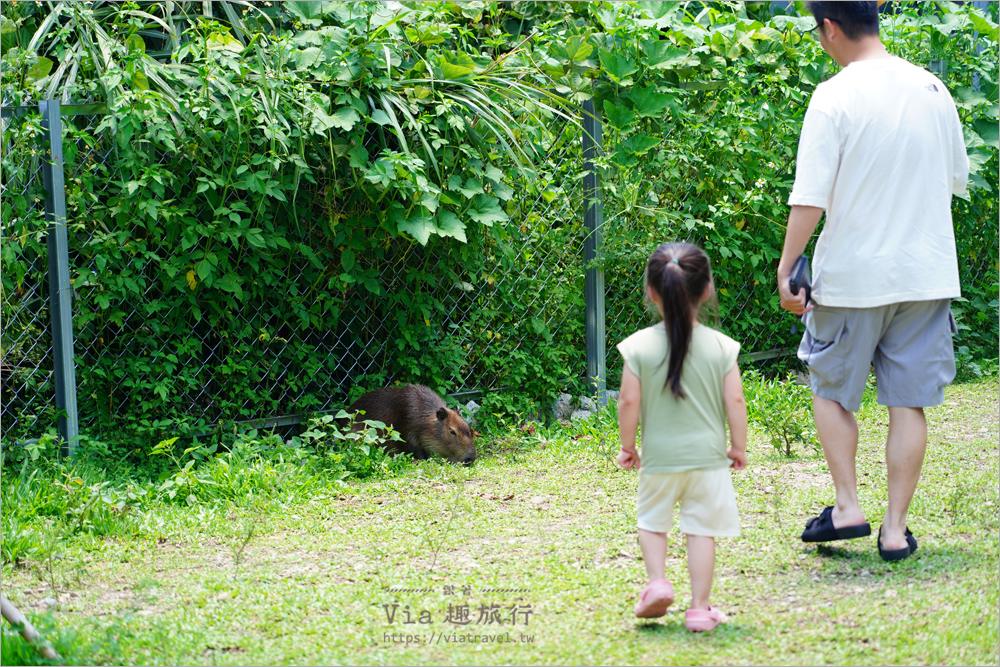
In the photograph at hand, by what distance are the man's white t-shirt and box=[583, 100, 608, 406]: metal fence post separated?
2771 mm

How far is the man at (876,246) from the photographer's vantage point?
3072 millimetres

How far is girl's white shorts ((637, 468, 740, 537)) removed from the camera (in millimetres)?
2650

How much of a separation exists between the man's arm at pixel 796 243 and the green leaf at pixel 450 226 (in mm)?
2074

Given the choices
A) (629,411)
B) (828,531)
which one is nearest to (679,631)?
(629,411)

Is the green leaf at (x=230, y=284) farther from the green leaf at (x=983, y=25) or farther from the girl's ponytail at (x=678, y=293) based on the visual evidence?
the green leaf at (x=983, y=25)

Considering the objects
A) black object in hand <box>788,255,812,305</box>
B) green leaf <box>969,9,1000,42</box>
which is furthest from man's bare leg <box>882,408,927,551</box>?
green leaf <box>969,9,1000,42</box>

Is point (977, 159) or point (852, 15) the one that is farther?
point (977, 159)

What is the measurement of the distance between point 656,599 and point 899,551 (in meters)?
1.07

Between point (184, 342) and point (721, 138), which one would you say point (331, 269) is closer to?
point (184, 342)

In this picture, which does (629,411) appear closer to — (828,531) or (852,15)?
(828,531)

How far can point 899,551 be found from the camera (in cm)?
312

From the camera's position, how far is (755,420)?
5.41 meters

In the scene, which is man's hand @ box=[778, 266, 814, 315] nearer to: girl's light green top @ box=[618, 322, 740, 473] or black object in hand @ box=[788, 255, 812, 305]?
black object in hand @ box=[788, 255, 812, 305]

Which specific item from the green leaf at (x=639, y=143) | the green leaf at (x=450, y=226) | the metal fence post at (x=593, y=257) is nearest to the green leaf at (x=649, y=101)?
the green leaf at (x=639, y=143)
